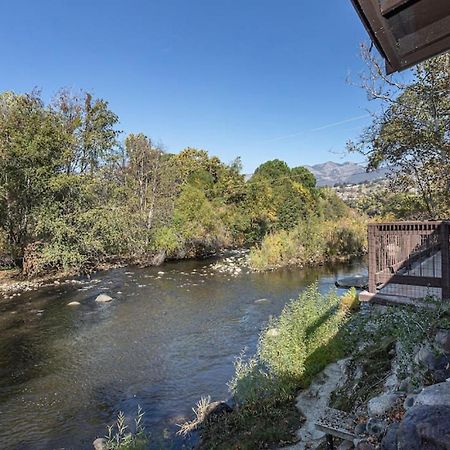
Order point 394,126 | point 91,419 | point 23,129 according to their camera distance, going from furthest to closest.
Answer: point 23,129, point 394,126, point 91,419

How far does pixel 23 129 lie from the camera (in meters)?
16.8

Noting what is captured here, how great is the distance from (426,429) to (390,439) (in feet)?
1.59

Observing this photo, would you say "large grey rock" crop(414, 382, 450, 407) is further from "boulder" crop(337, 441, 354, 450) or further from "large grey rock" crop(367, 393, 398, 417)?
"boulder" crop(337, 441, 354, 450)

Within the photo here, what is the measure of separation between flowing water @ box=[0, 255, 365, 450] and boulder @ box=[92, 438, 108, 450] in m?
0.16

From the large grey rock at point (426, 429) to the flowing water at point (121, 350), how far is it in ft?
13.6

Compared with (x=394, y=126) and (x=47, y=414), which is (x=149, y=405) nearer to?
(x=47, y=414)

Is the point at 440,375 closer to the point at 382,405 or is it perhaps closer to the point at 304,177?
the point at 382,405

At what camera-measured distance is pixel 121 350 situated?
9.64 meters

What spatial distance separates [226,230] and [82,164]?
10.3 m

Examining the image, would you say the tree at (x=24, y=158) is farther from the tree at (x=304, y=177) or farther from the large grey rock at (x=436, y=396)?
the tree at (x=304, y=177)

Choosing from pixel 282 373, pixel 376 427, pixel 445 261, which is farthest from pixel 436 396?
pixel 282 373

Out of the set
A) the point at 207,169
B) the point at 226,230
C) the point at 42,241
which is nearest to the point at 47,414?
the point at 42,241

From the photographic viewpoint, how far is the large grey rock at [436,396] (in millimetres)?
2656

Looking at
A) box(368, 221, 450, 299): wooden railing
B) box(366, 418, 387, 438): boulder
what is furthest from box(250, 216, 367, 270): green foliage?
box(366, 418, 387, 438): boulder
